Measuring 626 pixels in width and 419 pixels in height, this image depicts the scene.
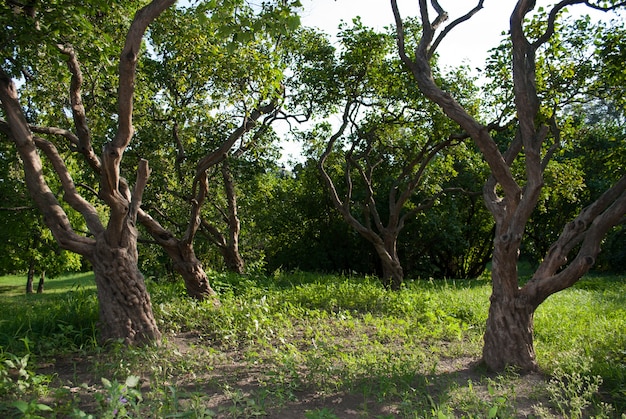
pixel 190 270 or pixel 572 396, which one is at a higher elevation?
pixel 190 270

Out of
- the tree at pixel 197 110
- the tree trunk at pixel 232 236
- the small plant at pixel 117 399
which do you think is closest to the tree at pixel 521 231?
the tree at pixel 197 110

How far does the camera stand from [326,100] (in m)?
11.3

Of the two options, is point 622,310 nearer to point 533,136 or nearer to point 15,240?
point 533,136

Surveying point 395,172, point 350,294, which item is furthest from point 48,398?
point 395,172

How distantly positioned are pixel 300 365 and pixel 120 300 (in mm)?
2038

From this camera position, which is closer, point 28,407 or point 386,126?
point 28,407

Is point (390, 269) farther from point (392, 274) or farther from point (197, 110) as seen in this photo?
point (197, 110)

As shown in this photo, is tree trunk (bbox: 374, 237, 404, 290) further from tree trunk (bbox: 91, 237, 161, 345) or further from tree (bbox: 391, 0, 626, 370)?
tree trunk (bbox: 91, 237, 161, 345)

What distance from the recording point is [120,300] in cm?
548

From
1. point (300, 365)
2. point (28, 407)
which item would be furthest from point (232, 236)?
point (28, 407)

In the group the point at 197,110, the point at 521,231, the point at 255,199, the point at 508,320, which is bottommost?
the point at 508,320

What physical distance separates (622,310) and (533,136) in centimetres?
547

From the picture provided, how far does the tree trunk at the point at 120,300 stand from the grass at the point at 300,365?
21 centimetres

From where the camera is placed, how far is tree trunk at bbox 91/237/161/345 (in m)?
5.43
